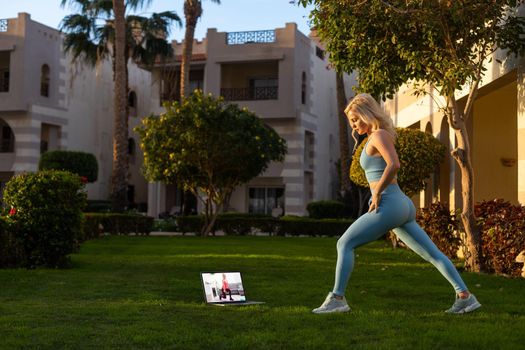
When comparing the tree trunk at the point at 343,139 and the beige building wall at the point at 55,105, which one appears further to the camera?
the beige building wall at the point at 55,105

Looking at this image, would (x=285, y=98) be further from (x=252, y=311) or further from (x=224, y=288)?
(x=252, y=311)

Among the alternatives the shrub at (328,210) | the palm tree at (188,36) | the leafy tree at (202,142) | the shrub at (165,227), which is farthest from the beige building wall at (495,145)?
the palm tree at (188,36)

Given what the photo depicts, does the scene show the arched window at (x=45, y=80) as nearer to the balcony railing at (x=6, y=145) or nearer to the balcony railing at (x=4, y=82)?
the balcony railing at (x=4, y=82)

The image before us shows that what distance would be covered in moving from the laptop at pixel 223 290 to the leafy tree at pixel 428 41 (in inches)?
193

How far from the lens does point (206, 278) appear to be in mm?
7695

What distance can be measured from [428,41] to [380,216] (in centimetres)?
560

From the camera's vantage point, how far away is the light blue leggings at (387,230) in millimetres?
6543

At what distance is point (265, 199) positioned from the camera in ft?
117

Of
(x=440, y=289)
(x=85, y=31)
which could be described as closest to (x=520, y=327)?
(x=440, y=289)

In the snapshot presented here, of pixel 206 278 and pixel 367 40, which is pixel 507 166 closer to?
pixel 367 40

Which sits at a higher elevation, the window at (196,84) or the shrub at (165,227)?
the window at (196,84)

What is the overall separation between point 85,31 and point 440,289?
26.9m

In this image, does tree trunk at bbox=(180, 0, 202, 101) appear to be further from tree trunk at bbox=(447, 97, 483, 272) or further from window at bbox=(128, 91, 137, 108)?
tree trunk at bbox=(447, 97, 483, 272)

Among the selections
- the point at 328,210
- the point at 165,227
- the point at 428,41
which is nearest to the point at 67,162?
the point at 165,227
